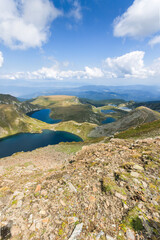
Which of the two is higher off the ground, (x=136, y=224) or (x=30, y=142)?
(x=136, y=224)

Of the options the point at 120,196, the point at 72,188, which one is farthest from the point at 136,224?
the point at 72,188

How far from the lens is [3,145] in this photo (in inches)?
5512

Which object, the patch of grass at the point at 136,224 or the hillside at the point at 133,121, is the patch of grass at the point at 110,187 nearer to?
the patch of grass at the point at 136,224

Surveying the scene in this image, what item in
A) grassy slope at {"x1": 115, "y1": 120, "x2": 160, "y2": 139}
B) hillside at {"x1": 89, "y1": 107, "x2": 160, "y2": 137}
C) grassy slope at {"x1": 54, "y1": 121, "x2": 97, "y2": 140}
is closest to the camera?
grassy slope at {"x1": 115, "y1": 120, "x2": 160, "y2": 139}

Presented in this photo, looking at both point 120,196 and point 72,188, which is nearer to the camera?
point 120,196

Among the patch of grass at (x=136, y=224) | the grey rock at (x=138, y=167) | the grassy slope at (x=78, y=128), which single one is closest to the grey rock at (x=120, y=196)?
the patch of grass at (x=136, y=224)

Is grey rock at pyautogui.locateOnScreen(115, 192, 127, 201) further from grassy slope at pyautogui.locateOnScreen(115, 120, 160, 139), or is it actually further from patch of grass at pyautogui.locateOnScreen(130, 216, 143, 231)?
grassy slope at pyautogui.locateOnScreen(115, 120, 160, 139)

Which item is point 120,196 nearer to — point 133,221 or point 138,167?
point 133,221

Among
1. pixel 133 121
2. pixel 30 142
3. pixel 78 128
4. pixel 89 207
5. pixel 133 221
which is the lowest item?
pixel 30 142

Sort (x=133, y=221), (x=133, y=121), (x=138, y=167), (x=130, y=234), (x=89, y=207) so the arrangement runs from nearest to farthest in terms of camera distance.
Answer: (x=130, y=234)
(x=133, y=221)
(x=89, y=207)
(x=138, y=167)
(x=133, y=121)

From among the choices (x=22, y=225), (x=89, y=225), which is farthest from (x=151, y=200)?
(x=22, y=225)

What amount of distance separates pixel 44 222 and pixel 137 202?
7731mm

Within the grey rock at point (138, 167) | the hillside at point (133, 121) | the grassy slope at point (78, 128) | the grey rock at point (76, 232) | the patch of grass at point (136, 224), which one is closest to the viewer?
the grey rock at point (76, 232)

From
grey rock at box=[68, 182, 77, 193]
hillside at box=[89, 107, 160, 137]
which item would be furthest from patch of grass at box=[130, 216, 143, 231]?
hillside at box=[89, 107, 160, 137]
